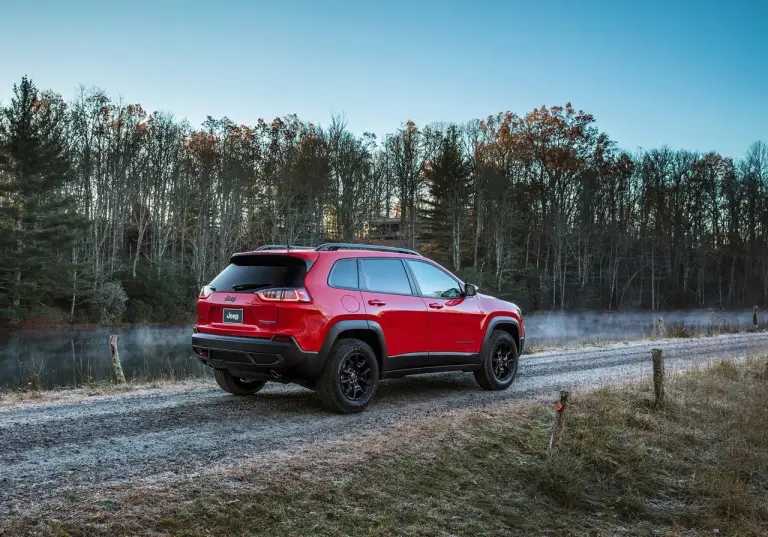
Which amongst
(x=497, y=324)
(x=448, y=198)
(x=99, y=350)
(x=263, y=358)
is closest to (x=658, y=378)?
(x=497, y=324)

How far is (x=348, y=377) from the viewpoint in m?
7.64

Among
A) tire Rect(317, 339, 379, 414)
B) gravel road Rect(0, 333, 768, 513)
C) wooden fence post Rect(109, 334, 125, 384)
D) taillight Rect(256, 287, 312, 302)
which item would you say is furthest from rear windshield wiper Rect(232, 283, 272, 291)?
wooden fence post Rect(109, 334, 125, 384)

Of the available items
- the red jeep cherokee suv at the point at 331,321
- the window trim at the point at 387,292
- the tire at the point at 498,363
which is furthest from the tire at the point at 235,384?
the tire at the point at 498,363

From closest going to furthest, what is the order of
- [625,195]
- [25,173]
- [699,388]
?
[699,388], [25,173], [625,195]

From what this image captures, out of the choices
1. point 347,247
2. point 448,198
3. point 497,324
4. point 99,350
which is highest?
point 448,198

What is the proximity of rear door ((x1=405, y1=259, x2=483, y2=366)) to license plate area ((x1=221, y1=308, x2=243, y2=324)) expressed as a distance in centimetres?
241

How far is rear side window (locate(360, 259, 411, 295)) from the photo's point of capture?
7898 mm

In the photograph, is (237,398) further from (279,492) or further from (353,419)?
(279,492)

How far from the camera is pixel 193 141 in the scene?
43625 millimetres

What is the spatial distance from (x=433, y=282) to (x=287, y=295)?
2474 mm

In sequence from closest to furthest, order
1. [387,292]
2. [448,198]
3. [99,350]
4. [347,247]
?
1. [347,247]
2. [387,292]
3. [99,350]
4. [448,198]

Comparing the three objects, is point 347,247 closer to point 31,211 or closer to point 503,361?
point 503,361

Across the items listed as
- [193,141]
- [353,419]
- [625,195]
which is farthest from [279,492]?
[625,195]

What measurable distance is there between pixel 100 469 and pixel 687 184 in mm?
60704
